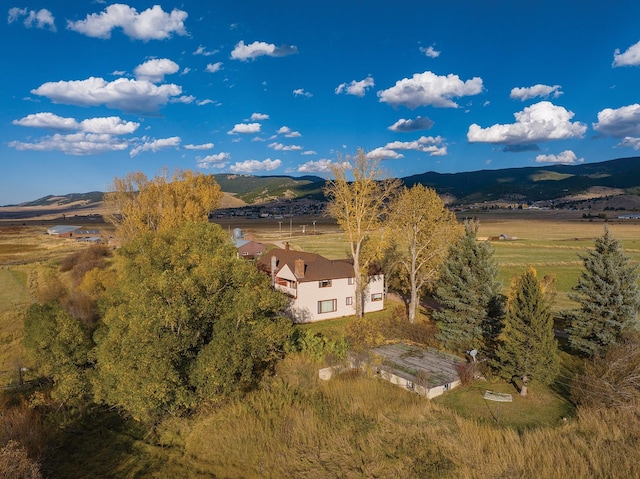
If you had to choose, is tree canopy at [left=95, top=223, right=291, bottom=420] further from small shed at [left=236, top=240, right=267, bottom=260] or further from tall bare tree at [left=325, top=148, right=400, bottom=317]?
small shed at [left=236, top=240, right=267, bottom=260]

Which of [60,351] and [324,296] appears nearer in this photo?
[60,351]

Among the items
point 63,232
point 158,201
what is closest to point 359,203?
point 158,201

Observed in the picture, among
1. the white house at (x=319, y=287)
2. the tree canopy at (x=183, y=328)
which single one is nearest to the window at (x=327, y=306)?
the white house at (x=319, y=287)

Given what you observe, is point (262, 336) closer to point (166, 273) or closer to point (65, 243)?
point (166, 273)

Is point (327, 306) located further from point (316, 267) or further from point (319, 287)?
point (316, 267)

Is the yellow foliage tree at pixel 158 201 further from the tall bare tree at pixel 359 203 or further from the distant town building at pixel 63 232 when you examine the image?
the distant town building at pixel 63 232

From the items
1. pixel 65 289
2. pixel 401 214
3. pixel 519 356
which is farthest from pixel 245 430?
pixel 65 289
